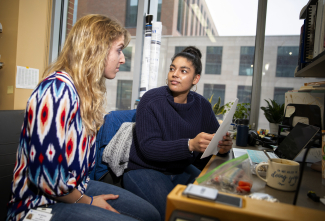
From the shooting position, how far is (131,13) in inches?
103

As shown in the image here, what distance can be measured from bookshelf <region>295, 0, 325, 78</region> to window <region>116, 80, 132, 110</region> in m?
1.84

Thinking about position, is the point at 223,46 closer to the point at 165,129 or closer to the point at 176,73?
the point at 176,73

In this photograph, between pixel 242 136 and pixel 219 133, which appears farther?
pixel 242 136

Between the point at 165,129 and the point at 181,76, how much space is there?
0.40m

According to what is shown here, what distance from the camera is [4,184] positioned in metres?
0.91

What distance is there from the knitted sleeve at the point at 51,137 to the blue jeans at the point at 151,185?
1.50 feet

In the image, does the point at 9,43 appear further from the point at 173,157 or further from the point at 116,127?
the point at 173,157

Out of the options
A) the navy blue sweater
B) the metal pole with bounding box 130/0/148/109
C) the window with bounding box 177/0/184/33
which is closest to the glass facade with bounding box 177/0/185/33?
the window with bounding box 177/0/184/33

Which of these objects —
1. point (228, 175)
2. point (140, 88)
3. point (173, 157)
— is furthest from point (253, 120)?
point (228, 175)

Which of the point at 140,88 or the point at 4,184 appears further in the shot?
the point at 140,88

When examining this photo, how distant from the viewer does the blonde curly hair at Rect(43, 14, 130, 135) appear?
876 mm

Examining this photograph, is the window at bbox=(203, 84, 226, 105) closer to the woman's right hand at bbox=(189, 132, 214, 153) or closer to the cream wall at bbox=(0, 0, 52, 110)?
the woman's right hand at bbox=(189, 132, 214, 153)

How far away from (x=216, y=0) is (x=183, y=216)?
2763 mm

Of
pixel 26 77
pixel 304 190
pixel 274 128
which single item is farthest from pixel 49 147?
pixel 274 128
